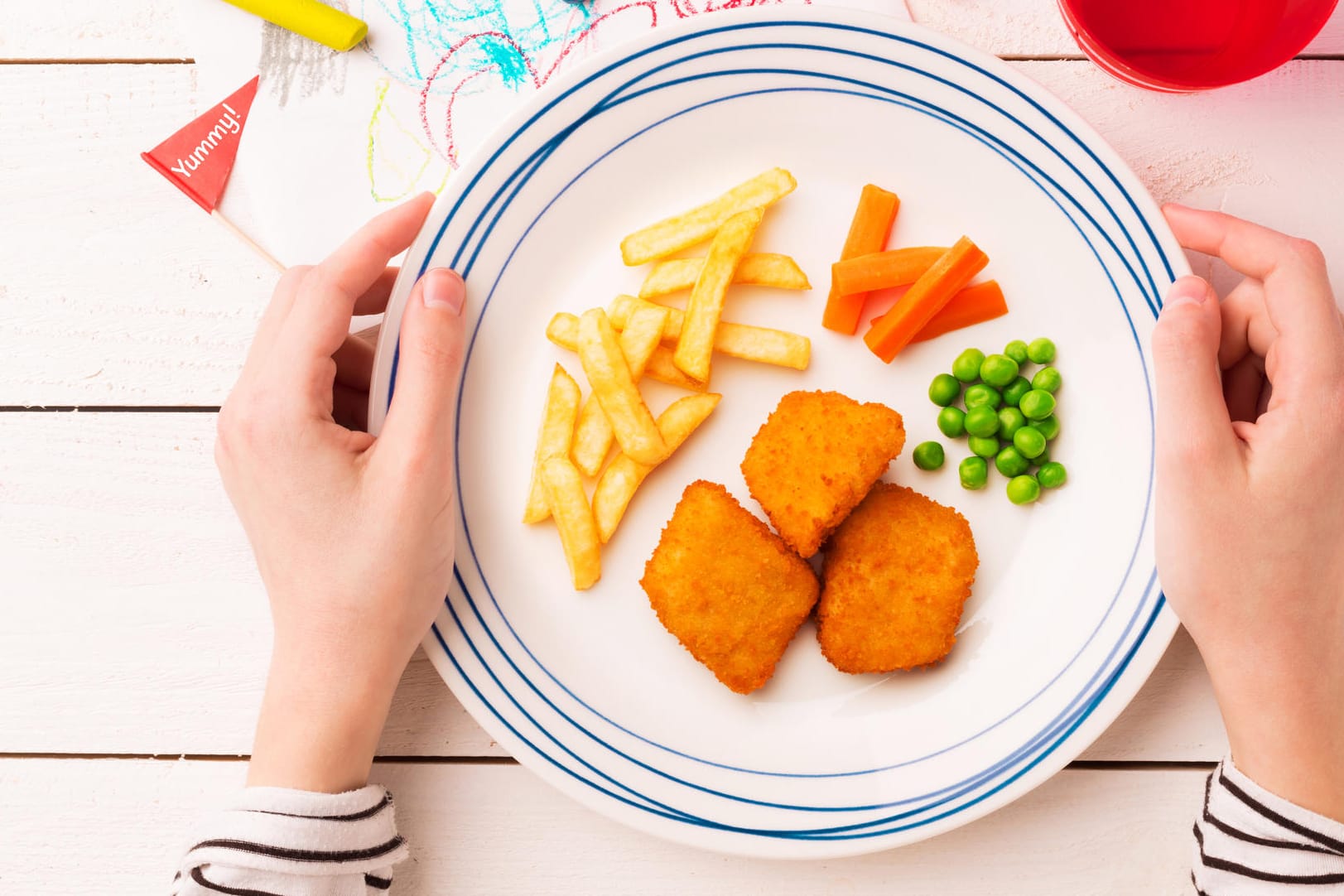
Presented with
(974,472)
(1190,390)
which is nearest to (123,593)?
(974,472)

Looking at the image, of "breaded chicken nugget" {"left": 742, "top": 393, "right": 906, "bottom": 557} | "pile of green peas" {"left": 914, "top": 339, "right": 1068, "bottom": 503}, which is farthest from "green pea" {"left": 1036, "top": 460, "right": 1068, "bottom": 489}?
"breaded chicken nugget" {"left": 742, "top": 393, "right": 906, "bottom": 557}

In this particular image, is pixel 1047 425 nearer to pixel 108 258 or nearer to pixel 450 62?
pixel 450 62

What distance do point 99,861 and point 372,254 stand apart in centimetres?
196

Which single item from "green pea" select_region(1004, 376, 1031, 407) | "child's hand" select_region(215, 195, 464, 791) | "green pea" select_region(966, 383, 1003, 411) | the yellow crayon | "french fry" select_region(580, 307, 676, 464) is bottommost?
"child's hand" select_region(215, 195, 464, 791)

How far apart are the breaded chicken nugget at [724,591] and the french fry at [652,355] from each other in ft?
0.99

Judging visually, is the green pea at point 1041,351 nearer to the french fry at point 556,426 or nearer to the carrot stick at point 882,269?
the carrot stick at point 882,269

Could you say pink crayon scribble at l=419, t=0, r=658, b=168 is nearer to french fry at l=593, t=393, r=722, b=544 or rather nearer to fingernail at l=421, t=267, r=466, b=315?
fingernail at l=421, t=267, r=466, b=315

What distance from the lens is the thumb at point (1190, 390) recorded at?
81.1 inches

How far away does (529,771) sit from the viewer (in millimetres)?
2531

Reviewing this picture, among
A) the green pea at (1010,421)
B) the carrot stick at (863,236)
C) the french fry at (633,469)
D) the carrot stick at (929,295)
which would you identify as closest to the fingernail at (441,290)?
the french fry at (633,469)

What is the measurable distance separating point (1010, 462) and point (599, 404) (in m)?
1.10

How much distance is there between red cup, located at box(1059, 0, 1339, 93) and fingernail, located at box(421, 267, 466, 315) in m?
1.72

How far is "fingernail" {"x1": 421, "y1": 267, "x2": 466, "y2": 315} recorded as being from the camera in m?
2.21

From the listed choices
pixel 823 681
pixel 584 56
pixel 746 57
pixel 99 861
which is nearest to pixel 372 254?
pixel 584 56
